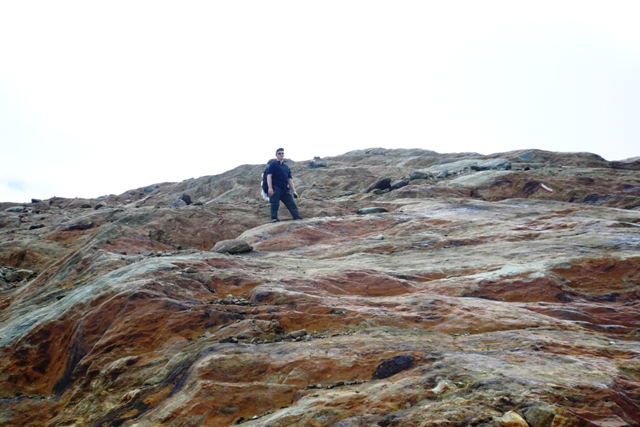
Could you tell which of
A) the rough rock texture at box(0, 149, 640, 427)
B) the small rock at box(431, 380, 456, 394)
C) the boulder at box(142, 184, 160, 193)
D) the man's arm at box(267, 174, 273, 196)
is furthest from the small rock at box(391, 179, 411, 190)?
the boulder at box(142, 184, 160, 193)

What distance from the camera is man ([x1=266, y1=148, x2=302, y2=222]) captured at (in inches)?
549

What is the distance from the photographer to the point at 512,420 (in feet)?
11.2

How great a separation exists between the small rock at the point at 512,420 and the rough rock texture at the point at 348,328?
13 mm

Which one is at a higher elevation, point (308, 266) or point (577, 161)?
point (577, 161)

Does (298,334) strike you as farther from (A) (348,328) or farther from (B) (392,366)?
(B) (392,366)

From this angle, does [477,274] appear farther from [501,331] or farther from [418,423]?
[418,423]

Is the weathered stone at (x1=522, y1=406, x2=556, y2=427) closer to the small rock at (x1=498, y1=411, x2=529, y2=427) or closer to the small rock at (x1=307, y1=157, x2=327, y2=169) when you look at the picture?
the small rock at (x1=498, y1=411, x2=529, y2=427)

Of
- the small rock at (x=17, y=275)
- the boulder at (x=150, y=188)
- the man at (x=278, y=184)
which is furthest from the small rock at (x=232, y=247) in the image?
the boulder at (x=150, y=188)

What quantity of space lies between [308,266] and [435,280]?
220 centimetres

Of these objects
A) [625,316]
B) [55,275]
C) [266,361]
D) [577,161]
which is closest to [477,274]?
[625,316]

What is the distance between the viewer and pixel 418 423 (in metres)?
3.59

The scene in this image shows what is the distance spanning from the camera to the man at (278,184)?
13953mm

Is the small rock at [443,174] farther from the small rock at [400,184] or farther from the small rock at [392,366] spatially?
the small rock at [392,366]

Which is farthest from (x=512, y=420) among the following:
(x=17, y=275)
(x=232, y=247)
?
(x=17, y=275)
